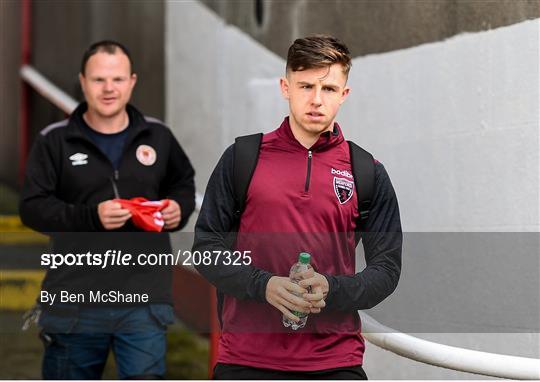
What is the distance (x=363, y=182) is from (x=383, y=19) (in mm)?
1419

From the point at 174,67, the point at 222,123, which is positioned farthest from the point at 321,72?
the point at 174,67

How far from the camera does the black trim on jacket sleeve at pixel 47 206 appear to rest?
388 cm

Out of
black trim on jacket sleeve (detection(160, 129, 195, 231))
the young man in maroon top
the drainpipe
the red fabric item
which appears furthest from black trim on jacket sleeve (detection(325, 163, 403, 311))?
the drainpipe

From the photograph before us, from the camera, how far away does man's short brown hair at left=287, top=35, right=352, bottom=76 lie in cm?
310

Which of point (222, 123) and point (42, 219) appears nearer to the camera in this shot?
point (42, 219)

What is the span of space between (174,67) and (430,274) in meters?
2.64

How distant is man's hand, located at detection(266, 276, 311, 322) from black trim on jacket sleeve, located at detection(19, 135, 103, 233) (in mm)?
1082

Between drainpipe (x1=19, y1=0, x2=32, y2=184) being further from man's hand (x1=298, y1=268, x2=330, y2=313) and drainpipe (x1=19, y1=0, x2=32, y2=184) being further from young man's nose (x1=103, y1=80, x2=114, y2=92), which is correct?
man's hand (x1=298, y1=268, x2=330, y2=313)

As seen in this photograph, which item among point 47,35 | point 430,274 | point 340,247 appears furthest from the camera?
point 47,35

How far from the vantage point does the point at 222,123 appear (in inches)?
231

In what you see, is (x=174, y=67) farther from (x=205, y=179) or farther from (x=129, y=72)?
(x=129, y=72)

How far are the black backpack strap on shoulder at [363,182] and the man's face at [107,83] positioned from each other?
117cm

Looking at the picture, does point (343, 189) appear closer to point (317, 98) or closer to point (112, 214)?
point (317, 98)

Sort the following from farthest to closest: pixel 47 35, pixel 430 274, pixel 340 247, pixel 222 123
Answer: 1. pixel 47 35
2. pixel 222 123
3. pixel 430 274
4. pixel 340 247
